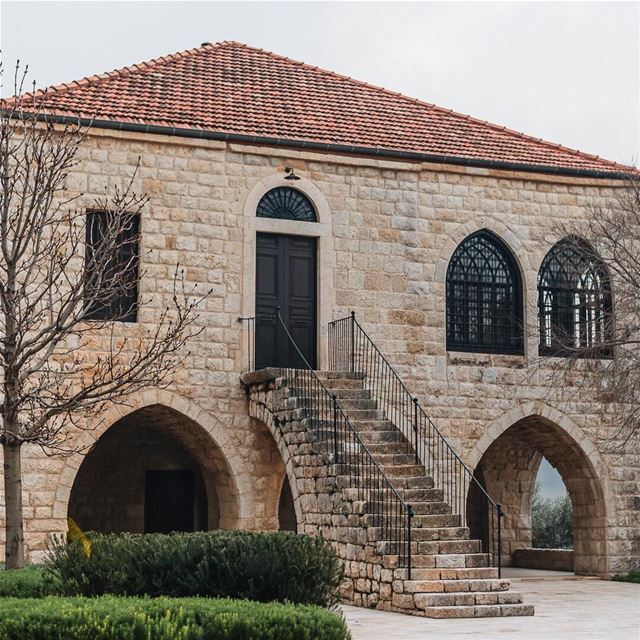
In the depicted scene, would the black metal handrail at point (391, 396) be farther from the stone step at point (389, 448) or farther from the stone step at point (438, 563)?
the stone step at point (438, 563)

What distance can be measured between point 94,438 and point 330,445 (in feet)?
12.0

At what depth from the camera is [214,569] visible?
10531 mm

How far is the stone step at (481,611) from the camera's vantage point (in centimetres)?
1341

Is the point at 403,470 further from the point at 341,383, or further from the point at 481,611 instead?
the point at 481,611

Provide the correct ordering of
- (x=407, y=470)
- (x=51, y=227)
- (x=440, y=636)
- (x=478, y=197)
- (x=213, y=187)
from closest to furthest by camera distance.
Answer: (x=440, y=636), (x=407, y=470), (x=51, y=227), (x=213, y=187), (x=478, y=197)

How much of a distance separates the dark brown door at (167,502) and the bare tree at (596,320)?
694cm

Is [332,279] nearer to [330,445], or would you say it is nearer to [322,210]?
[322,210]

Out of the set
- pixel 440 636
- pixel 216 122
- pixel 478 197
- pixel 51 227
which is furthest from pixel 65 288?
pixel 440 636

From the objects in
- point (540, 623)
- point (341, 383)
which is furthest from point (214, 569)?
point (341, 383)

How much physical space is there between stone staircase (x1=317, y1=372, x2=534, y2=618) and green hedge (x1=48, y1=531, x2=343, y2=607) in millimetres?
3147

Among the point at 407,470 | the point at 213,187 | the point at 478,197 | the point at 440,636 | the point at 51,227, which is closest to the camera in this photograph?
the point at 440,636

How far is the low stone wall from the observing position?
23172 millimetres

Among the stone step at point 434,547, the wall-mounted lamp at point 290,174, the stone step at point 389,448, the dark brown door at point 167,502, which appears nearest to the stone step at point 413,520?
the stone step at point 434,547

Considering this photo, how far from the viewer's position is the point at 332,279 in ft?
62.8
